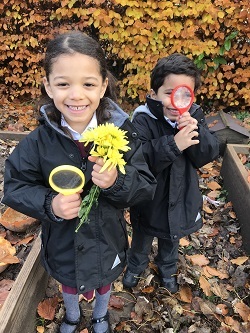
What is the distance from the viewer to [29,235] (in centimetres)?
277

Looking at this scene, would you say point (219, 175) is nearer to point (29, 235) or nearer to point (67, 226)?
point (29, 235)

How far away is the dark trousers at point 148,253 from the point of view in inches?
99.3

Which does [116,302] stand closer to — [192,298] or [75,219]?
[192,298]

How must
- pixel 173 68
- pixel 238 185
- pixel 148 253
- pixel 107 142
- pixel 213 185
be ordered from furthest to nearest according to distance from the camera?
1. pixel 213 185
2. pixel 238 185
3. pixel 148 253
4. pixel 173 68
5. pixel 107 142

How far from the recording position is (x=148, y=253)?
2.60m

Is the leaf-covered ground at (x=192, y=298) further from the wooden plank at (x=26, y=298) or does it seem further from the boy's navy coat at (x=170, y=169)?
the boy's navy coat at (x=170, y=169)

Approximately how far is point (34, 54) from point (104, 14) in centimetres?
143

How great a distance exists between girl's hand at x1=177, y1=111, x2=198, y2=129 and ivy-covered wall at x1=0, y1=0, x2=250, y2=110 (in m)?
2.96

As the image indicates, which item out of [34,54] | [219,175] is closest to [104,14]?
[34,54]

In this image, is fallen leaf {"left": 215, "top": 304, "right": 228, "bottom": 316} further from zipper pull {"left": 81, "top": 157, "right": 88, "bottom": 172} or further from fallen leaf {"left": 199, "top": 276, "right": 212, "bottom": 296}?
zipper pull {"left": 81, "top": 157, "right": 88, "bottom": 172}

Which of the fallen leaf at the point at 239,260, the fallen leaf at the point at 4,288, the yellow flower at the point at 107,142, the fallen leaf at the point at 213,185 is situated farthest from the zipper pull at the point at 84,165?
the fallen leaf at the point at 213,185

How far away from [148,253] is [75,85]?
150 cm

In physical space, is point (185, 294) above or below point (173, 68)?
below

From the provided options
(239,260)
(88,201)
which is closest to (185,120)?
(88,201)
